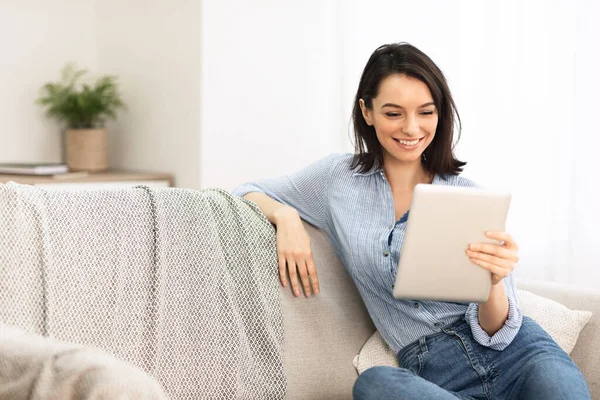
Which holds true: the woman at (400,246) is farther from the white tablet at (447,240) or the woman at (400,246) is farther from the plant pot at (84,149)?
the plant pot at (84,149)

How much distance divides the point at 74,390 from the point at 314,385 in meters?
1.12

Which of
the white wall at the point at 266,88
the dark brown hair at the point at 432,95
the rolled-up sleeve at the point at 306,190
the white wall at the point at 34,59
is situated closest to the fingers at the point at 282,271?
the rolled-up sleeve at the point at 306,190

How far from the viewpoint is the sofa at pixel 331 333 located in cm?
204

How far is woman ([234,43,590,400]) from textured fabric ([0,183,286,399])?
0.15 metres

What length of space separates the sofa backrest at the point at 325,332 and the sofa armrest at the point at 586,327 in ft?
→ 1.69

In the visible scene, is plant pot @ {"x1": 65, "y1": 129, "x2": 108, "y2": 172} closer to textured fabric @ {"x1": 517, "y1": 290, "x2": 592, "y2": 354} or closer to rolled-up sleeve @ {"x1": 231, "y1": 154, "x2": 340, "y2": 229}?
rolled-up sleeve @ {"x1": 231, "y1": 154, "x2": 340, "y2": 229}

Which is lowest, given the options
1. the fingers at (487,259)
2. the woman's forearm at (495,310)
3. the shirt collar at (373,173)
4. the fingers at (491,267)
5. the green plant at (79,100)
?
the woman's forearm at (495,310)

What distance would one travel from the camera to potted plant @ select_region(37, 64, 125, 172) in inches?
154

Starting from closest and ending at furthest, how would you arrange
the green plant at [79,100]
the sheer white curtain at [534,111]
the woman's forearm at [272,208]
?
the woman's forearm at [272,208] < the sheer white curtain at [534,111] < the green plant at [79,100]

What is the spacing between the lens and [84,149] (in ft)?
12.8

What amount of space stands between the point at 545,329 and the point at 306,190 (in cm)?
71

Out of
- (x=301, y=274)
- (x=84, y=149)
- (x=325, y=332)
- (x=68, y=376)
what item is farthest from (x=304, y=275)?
(x=84, y=149)

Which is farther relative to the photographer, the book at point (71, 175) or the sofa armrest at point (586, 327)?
the book at point (71, 175)

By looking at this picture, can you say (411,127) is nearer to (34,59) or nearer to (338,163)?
(338,163)
